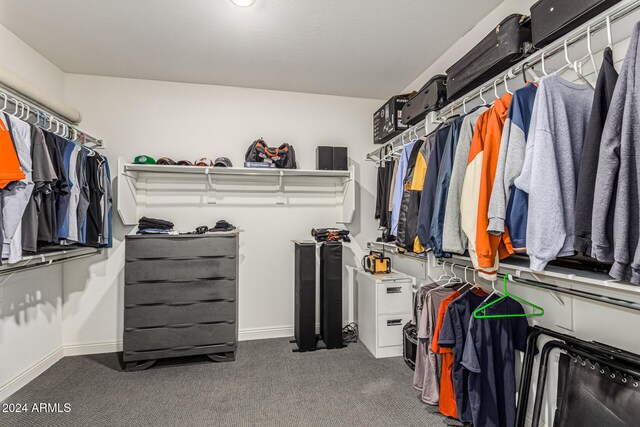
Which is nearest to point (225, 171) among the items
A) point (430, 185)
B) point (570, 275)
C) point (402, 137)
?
point (402, 137)

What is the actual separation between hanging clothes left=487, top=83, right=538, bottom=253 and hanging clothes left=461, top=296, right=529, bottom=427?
1.88 feet

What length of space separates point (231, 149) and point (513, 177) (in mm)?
2610

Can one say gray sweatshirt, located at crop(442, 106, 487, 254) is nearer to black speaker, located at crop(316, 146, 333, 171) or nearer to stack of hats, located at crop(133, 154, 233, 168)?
black speaker, located at crop(316, 146, 333, 171)

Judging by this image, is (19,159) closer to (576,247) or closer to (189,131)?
(189,131)

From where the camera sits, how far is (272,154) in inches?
120

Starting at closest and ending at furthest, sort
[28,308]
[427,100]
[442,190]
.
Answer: [442,190]
[427,100]
[28,308]

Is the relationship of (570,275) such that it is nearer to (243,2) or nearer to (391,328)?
(391,328)

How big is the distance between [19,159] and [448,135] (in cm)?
241

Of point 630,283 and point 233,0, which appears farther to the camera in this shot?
point 233,0

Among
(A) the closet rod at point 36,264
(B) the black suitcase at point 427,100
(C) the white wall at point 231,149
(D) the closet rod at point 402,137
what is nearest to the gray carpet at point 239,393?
(C) the white wall at point 231,149

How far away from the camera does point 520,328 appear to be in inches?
67.6

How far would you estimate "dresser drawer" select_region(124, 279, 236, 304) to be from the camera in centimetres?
255

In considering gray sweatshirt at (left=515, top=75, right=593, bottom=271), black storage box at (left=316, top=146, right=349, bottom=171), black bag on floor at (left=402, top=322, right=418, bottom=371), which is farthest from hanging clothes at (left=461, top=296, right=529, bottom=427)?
black storage box at (left=316, top=146, right=349, bottom=171)

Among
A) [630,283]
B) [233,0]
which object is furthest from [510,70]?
[233,0]
